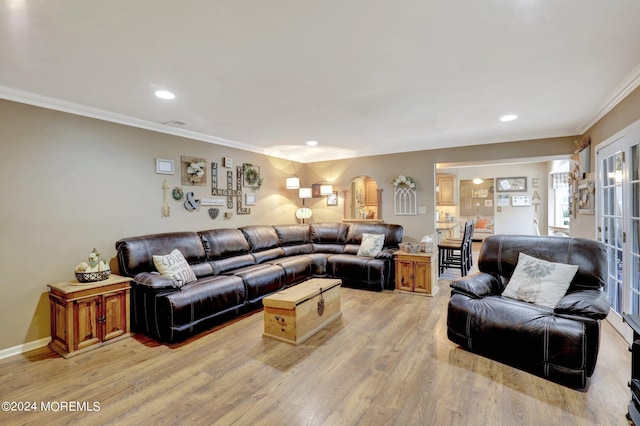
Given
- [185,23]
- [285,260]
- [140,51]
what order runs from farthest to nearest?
[285,260] < [140,51] < [185,23]

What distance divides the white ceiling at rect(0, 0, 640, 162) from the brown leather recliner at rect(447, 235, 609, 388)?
5.04 feet

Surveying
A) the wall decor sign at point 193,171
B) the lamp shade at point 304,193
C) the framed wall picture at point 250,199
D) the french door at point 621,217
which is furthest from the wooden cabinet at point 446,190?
the wall decor sign at point 193,171

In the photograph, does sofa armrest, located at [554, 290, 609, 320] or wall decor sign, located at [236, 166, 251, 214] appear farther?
wall decor sign, located at [236, 166, 251, 214]

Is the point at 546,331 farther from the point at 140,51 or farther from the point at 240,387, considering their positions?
the point at 140,51

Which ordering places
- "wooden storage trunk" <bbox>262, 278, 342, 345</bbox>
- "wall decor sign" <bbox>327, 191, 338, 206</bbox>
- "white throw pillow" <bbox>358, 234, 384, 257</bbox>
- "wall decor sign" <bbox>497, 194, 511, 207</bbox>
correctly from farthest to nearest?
"wall decor sign" <bbox>497, 194, 511, 207</bbox> → "wall decor sign" <bbox>327, 191, 338, 206</bbox> → "white throw pillow" <bbox>358, 234, 384, 257</bbox> → "wooden storage trunk" <bbox>262, 278, 342, 345</bbox>

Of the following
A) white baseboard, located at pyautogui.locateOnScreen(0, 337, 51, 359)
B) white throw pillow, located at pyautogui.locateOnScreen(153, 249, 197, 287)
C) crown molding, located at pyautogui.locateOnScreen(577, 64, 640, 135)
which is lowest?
white baseboard, located at pyautogui.locateOnScreen(0, 337, 51, 359)

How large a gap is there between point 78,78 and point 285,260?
3.29 m

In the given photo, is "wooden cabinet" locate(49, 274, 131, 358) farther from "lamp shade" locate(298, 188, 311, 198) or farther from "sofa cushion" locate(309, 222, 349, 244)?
"lamp shade" locate(298, 188, 311, 198)

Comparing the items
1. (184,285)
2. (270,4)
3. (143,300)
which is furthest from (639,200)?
(143,300)

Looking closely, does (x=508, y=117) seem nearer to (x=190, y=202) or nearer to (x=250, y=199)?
(x=250, y=199)

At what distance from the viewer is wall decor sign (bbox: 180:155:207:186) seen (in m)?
4.27

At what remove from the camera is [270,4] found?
5.31 ft

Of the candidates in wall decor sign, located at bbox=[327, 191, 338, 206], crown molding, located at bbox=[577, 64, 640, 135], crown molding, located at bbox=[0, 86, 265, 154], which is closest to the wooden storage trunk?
crown molding, located at bbox=[0, 86, 265, 154]

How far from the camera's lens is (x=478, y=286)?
288 centimetres
